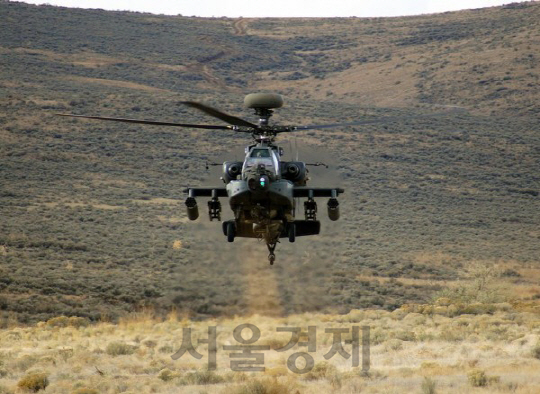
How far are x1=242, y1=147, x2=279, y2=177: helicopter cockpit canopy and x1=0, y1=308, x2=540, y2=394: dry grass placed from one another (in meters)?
5.56

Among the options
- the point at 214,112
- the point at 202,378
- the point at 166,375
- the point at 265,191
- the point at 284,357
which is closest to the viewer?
the point at 214,112

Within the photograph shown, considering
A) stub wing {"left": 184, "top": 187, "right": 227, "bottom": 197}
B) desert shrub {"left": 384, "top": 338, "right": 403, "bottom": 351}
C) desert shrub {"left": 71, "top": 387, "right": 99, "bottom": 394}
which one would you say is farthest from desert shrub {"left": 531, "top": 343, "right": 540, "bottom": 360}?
desert shrub {"left": 71, "top": 387, "right": 99, "bottom": 394}

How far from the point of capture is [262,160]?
2220cm

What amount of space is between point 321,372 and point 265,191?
821 centimetres

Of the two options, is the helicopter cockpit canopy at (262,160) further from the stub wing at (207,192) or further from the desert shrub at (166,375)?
the desert shrub at (166,375)

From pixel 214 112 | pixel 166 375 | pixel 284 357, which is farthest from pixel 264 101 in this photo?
pixel 284 357

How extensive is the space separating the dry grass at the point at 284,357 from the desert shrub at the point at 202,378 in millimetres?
29

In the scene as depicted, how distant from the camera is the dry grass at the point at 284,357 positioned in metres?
25.7

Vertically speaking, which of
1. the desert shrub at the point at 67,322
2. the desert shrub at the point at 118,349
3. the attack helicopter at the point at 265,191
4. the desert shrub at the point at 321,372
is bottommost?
the desert shrub at the point at 321,372

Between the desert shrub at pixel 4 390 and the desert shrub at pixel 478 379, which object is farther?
the desert shrub at pixel 4 390

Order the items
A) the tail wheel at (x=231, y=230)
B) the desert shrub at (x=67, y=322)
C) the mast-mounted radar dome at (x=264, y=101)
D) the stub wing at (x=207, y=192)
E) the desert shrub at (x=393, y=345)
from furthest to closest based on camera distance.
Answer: the desert shrub at (x=67, y=322), the desert shrub at (x=393, y=345), the tail wheel at (x=231, y=230), the stub wing at (x=207, y=192), the mast-mounted radar dome at (x=264, y=101)

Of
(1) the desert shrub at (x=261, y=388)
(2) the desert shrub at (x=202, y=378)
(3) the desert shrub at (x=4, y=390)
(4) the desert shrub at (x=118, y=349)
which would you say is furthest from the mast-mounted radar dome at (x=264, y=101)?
(4) the desert shrub at (x=118, y=349)

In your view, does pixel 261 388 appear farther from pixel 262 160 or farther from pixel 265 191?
pixel 262 160

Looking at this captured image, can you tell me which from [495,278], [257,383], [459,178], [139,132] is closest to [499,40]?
[459,178]
